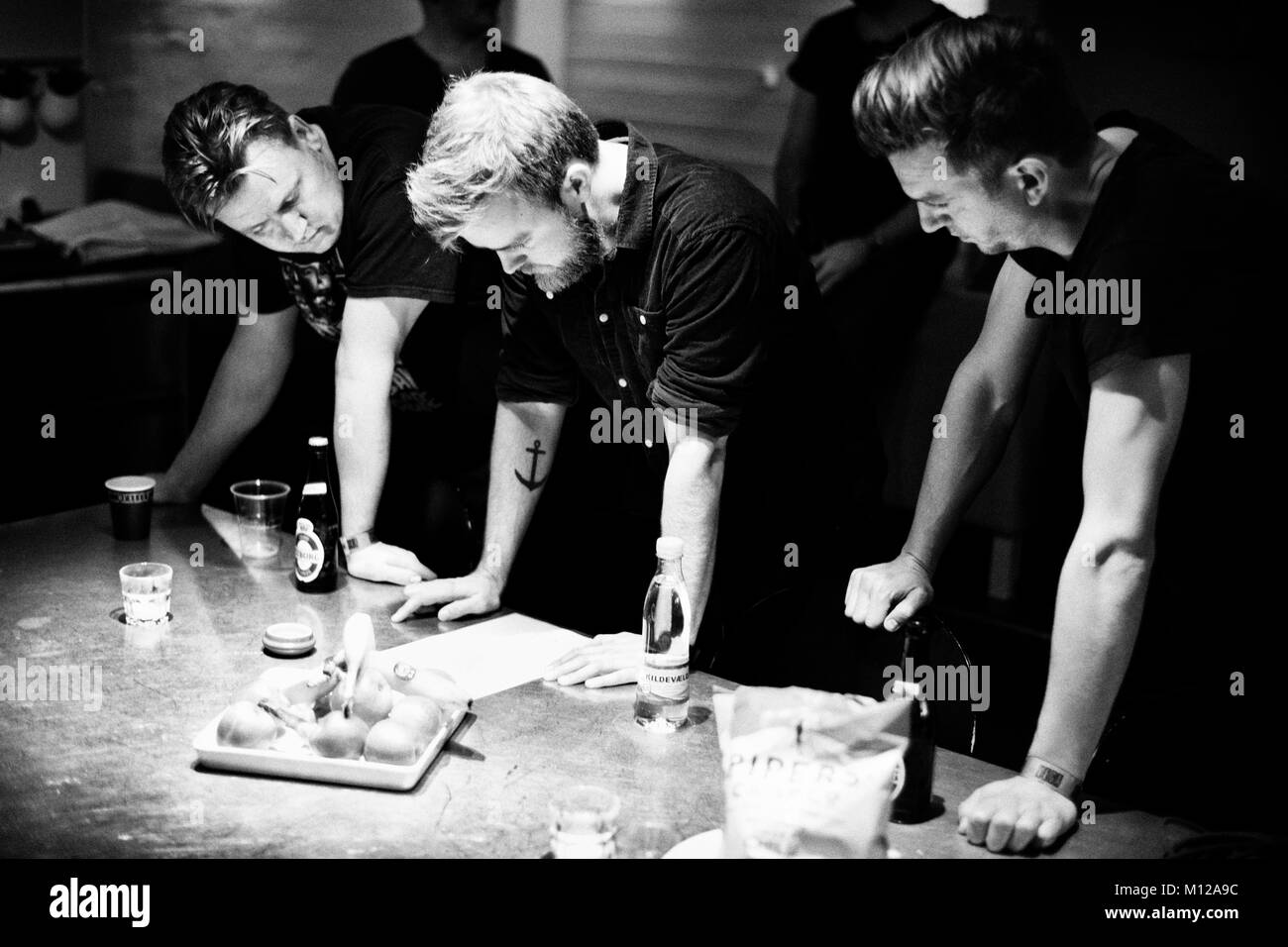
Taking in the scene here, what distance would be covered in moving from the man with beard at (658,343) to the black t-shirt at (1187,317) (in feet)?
1.61

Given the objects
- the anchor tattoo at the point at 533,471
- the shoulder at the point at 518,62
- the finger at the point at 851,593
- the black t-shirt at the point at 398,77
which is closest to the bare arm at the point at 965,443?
the finger at the point at 851,593

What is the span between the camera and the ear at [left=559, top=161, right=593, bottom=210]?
7.75 feet

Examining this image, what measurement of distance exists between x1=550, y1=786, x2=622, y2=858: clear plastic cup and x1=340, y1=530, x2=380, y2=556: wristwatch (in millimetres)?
1162

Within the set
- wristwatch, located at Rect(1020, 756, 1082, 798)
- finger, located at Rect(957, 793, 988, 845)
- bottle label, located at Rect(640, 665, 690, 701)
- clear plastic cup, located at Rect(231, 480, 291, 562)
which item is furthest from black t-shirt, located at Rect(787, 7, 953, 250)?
finger, located at Rect(957, 793, 988, 845)

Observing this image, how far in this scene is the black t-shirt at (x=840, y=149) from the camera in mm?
3205

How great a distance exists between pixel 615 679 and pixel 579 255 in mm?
723

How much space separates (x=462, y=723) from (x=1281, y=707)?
123cm

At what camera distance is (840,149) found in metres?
3.28

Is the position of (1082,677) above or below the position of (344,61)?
below

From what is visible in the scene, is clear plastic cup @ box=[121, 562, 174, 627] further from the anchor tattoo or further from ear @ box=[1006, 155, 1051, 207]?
ear @ box=[1006, 155, 1051, 207]
